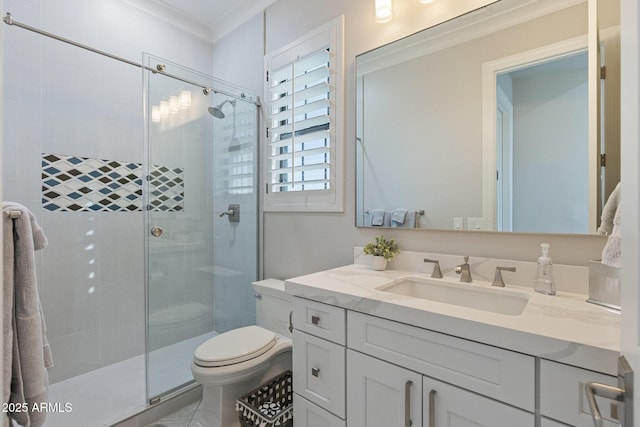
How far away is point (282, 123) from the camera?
213 centimetres

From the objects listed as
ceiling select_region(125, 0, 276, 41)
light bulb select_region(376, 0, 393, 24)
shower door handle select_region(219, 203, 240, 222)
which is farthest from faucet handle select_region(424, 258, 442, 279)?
ceiling select_region(125, 0, 276, 41)

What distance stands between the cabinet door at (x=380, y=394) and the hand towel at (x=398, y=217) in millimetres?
707

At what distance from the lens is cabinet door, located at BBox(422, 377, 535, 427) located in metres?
0.76

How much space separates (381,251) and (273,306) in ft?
2.63

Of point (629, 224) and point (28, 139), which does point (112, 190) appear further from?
point (629, 224)

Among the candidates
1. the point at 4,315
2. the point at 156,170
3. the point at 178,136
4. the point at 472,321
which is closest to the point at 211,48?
the point at 178,136

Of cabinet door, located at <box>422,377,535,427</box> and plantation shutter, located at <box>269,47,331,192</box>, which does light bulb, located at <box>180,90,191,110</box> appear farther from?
cabinet door, located at <box>422,377,535,427</box>

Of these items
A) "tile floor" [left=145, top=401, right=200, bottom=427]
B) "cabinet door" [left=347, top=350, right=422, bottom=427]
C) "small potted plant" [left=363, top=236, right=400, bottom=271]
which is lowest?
"tile floor" [left=145, top=401, right=200, bottom=427]

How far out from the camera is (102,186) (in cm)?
215

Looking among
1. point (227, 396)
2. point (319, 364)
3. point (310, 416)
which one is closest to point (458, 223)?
point (319, 364)

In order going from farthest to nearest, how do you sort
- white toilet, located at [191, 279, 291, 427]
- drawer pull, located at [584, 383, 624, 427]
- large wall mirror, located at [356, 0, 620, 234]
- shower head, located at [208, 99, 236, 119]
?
shower head, located at [208, 99, 236, 119] < white toilet, located at [191, 279, 291, 427] < large wall mirror, located at [356, 0, 620, 234] < drawer pull, located at [584, 383, 624, 427]

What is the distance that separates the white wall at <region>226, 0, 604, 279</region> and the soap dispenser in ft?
0.33

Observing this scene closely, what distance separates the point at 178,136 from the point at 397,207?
143cm

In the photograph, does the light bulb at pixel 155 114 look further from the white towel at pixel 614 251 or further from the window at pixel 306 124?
the white towel at pixel 614 251
